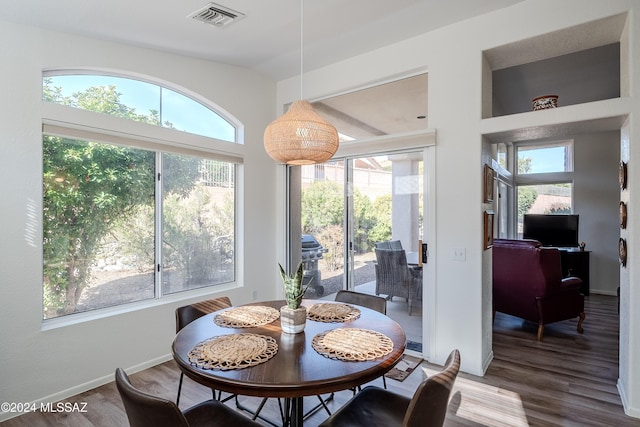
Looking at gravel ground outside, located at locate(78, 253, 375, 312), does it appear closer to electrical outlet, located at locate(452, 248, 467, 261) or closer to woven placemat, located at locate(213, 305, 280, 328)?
woven placemat, located at locate(213, 305, 280, 328)

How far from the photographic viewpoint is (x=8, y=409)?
238 centimetres

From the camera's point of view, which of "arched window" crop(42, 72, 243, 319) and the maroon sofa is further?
the maroon sofa

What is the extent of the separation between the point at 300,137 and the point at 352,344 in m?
1.27

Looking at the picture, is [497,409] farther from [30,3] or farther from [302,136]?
[30,3]

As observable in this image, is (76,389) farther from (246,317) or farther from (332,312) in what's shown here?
(332,312)

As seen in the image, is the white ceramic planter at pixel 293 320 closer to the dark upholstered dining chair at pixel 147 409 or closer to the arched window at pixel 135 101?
the dark upholstered dining chair at pixel 147 409

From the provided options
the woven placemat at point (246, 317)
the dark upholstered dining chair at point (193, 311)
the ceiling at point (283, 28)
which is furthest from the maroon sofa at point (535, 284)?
the dark upholstered dining chair at point (193, 311)

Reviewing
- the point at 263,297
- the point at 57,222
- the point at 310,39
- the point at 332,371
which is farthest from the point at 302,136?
the point at 263,297

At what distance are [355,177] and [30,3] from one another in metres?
3.12

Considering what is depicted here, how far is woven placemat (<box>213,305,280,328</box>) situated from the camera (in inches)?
81.4

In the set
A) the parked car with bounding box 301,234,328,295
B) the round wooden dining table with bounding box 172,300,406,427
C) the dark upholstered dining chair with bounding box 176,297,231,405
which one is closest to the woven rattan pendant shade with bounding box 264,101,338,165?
the round wooden dining table with bounding box 172,300,406,427

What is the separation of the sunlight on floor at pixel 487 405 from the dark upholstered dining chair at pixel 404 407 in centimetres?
101

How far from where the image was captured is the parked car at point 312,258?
4395 mm

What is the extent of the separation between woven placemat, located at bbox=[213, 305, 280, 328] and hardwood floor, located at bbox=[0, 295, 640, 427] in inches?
31.4
